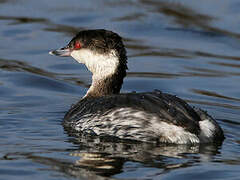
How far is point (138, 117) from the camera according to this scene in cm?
883

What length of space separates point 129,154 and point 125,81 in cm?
462

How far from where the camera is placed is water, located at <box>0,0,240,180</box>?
788 centimetres

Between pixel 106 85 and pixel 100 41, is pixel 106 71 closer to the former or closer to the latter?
pixel 106 85

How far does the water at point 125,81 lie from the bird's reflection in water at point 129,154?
1 centimetres

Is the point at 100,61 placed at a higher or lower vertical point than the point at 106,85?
higher

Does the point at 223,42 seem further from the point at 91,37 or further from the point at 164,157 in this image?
the point at 164,157

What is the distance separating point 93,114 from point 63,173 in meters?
1.79

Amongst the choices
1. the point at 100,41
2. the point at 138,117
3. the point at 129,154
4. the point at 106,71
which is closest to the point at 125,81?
the point at 106,71

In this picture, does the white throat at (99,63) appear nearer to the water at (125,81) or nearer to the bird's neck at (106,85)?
the bird's neck at (106,85)

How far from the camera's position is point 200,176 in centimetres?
759

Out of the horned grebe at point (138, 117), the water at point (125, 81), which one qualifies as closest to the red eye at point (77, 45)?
the horned grebe at point (138, 117)

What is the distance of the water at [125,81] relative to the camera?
7.88m

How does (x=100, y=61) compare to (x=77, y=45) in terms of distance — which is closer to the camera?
(x=100, y=61)

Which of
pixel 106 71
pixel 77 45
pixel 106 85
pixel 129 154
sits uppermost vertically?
pixel 77 45
